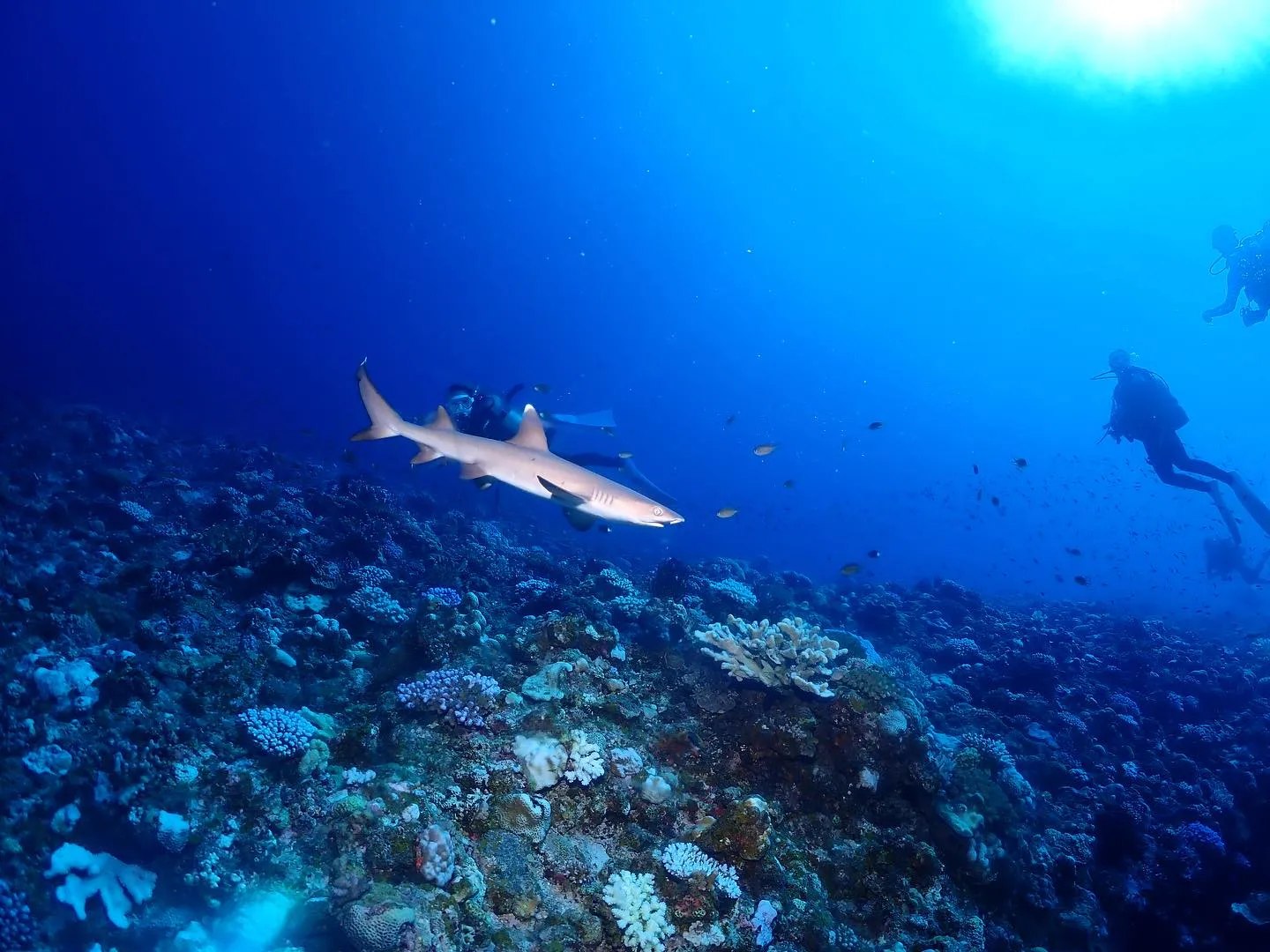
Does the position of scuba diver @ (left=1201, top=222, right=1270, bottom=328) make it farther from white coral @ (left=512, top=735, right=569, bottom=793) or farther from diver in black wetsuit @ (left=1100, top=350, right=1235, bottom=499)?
white coral @ (left=512, top=735, right=569, bottom=793)

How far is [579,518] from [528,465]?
27.9 inches

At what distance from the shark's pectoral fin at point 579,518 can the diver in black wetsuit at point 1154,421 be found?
2079 cm

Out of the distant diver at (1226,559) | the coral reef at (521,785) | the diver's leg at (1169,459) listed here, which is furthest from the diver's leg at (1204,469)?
the distant diver at (1226,559)

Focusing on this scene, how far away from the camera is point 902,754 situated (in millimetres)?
5738

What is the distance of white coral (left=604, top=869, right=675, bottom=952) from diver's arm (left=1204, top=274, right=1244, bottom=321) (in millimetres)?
25146

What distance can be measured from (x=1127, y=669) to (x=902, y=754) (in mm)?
12309

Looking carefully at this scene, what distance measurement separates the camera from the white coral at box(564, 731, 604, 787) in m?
4.90

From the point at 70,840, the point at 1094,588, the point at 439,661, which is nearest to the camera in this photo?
the point at 70,840

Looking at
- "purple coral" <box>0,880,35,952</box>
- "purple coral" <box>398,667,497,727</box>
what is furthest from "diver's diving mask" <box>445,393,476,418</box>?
"purple coral" <box>0,880,35,952</box>

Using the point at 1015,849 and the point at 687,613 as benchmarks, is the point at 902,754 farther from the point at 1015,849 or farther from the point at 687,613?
the point at 687,613

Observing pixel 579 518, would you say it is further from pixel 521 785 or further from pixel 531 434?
pixel 521 785

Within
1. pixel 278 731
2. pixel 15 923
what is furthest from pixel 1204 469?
pixel 15 923

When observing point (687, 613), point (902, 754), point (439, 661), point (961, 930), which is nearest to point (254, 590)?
point (439, 661)

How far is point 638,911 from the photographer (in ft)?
13.6
